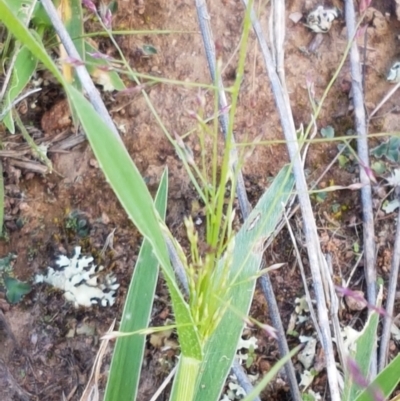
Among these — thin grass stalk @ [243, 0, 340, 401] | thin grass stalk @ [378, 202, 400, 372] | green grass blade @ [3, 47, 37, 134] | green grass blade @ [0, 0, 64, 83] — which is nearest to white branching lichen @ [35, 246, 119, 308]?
green grass blade @ [3, 47, 37, 134]

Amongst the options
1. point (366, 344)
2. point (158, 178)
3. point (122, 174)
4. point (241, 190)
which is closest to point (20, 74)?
point (158, 178)

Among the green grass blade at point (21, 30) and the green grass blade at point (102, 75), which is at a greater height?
the green grass blade at point (21, 30)

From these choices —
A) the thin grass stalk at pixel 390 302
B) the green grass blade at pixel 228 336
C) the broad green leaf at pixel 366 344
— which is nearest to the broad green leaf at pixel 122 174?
the green grass blade at pixel 228 336

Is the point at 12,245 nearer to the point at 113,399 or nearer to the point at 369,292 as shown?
the point at 113,399

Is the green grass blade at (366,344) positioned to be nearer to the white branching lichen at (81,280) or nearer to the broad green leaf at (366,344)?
the broad green leaf at (366,344)

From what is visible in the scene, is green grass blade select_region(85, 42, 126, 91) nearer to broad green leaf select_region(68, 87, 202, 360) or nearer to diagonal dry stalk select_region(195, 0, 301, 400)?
diagonal dry stalk select_region(195, 0, 301, 400)

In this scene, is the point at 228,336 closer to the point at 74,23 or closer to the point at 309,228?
the point at 309,228
